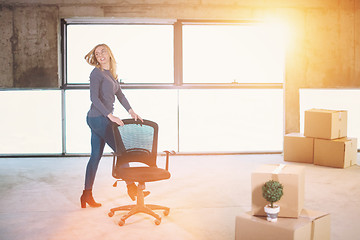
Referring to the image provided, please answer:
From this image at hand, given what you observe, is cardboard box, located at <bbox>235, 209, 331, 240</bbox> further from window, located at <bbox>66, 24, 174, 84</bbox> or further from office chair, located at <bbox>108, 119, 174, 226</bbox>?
window, located at <bbox>66, 24, 174, 84</bbox>

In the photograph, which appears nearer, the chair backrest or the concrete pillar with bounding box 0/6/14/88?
the chair backrest

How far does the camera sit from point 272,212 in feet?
8.50

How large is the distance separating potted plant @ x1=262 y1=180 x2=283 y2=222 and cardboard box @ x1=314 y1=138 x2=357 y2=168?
3.45m

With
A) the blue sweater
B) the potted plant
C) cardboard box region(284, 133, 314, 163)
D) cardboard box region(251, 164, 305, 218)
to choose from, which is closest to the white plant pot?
the potted plant

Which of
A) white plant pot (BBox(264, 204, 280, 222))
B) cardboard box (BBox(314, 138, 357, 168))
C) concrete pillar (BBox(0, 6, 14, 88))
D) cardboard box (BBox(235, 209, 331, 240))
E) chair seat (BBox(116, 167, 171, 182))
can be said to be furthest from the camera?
concrete pillar (BBox(0, 6, 14, 88))

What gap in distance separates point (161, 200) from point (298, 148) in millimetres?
2787

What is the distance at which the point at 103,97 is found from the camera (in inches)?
149

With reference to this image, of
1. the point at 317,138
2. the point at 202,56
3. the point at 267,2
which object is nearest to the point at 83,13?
the point at 202,56

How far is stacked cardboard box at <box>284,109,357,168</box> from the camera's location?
5777 millimetres

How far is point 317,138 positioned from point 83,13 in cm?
393

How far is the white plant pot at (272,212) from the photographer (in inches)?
102

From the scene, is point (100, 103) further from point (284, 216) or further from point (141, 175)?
point (284, 216)

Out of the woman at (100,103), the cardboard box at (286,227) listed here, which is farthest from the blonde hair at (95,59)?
the cardboard box at (286,227)

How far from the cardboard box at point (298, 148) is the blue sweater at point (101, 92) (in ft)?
10.7
